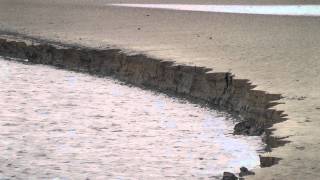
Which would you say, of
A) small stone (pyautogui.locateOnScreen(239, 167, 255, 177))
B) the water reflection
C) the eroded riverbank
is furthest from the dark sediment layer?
the water reflection

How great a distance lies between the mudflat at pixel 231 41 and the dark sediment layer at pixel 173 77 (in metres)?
0.14

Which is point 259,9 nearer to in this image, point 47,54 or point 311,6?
point 311,6

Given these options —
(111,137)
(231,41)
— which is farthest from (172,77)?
(231,41)

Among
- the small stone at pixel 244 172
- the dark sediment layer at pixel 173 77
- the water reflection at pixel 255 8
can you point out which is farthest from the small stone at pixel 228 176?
the water reflection at pixel 255 8

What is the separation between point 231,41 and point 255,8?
6136 millimetres

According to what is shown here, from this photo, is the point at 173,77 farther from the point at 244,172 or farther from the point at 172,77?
the point at 244,172

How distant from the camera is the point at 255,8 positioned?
15.6 m

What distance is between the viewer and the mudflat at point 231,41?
444cm

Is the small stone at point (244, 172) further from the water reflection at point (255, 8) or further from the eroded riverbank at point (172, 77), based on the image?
the water reflection at point (255, 8)

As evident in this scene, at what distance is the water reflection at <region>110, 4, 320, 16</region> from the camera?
14.3 metres

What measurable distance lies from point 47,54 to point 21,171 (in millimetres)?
5724

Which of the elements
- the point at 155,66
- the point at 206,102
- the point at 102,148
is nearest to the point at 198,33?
the point at 155,66

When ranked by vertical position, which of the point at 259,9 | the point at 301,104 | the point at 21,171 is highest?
the point at 259,9

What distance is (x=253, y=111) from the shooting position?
5.69 meters
